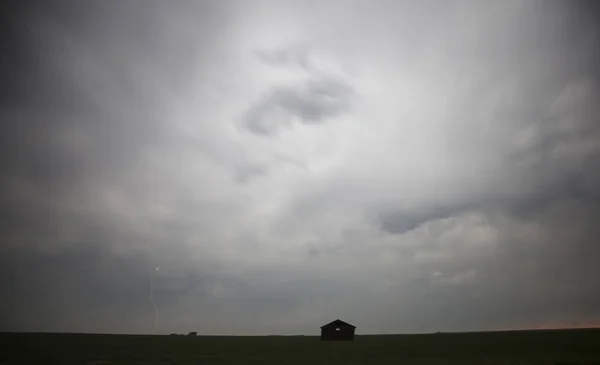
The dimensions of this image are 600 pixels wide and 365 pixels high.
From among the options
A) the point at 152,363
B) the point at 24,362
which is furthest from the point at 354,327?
the point at 24,362

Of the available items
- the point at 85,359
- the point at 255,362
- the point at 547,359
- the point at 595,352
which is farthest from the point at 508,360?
the point at 85,359

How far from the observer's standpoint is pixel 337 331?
9600 centimetres

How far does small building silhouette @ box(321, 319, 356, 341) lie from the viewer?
9531 centimetres

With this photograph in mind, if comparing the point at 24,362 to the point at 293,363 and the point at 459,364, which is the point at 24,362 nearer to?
the point at 293,363

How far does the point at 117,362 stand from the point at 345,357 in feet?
102

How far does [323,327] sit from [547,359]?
60.3 metres

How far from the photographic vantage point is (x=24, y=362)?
156 feet

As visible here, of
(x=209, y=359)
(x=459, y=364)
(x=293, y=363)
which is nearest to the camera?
(x=459, y=364)

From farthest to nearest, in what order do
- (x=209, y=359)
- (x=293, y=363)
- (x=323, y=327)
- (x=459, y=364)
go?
1. (x=323, y=327)
2. (x=209, y=359)
3. (x=293, y=363)
4. (x=459, y=364)

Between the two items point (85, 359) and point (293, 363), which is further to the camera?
point (85, 359)

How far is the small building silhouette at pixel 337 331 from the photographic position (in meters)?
95.3

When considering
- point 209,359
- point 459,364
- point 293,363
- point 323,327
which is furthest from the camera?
point 323,327

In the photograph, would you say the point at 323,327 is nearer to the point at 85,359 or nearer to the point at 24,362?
the point at 85,359

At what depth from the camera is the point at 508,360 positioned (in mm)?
43812
